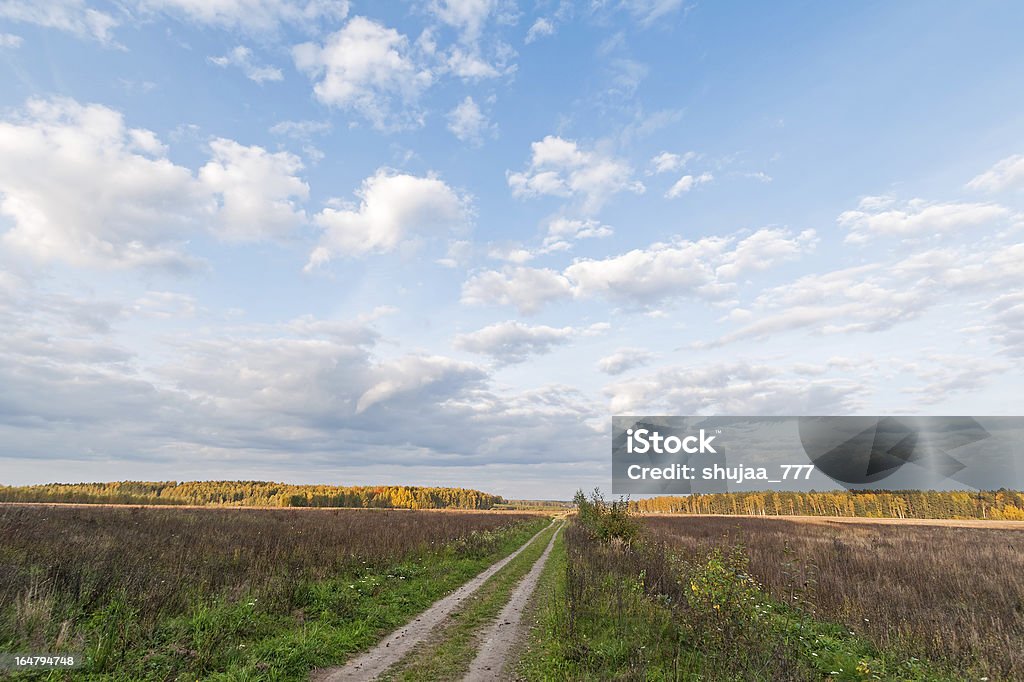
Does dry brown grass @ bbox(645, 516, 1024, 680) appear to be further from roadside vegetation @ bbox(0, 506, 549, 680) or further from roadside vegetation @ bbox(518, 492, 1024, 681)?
roadside vegetation @ bbox(0, 506, 549, 680)

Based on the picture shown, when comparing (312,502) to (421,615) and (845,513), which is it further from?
(845,513)

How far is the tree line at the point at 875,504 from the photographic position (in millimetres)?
123500

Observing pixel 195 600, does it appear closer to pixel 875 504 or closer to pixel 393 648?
pixel 393 648

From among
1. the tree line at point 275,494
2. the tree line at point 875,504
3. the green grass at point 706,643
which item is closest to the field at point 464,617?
the green grass at point 706,643

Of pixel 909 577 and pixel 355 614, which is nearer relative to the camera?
pixel 355 614

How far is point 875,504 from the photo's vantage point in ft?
460

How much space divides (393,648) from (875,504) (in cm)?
17904

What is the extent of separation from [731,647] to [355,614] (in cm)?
840

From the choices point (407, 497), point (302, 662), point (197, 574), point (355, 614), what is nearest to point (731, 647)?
point (302, 662)

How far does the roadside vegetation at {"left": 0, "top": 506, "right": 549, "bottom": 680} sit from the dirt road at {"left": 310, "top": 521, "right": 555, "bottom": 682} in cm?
32

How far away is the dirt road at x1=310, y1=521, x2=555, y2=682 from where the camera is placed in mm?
7641

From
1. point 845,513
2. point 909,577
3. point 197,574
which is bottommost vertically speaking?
point 845,513

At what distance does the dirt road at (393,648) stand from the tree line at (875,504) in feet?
331

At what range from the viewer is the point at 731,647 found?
7242 millimetres
